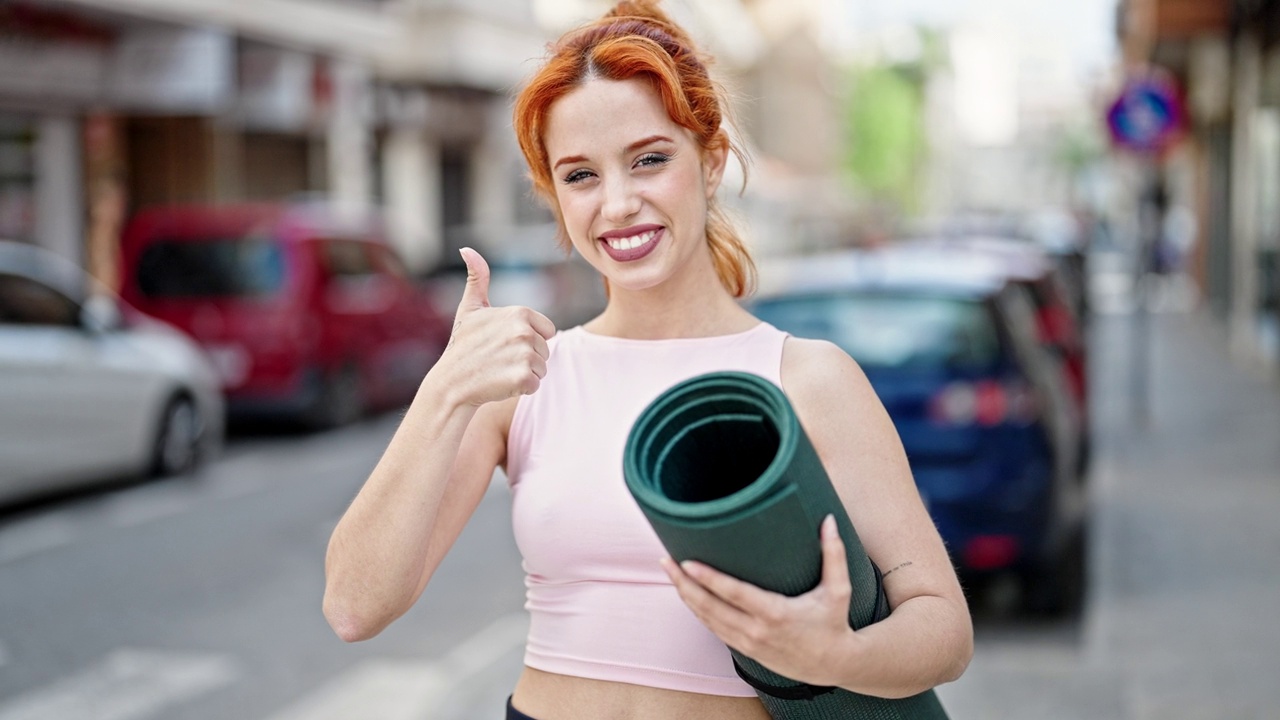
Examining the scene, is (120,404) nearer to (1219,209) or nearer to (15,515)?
(15,515)

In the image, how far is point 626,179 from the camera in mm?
1983

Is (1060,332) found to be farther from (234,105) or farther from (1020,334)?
(234,105)

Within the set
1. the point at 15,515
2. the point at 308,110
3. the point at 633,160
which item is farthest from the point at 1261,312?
the point at 633,160

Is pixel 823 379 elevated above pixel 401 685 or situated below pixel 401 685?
above

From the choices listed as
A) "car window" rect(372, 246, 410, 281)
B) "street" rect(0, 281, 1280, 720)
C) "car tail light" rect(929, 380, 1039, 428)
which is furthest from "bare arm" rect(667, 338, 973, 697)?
"car window" rect(372, 246, 410, 281)

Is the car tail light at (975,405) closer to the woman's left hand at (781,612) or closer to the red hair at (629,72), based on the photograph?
the red hair at (629,72)

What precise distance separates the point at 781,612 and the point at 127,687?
495cm

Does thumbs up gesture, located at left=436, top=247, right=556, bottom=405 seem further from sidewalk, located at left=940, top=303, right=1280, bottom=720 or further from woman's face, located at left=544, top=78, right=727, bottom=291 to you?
sidewalk, located at left=940, top=303, right=1280, bottom=720

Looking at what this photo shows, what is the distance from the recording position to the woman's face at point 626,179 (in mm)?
1965

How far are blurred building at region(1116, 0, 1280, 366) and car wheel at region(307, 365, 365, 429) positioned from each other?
937 cm

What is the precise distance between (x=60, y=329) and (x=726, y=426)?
9.15 metres

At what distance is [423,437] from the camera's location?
184cm

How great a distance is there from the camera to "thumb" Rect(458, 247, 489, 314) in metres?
1.92

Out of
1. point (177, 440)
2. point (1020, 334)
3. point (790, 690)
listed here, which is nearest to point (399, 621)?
point (1020, 334)
